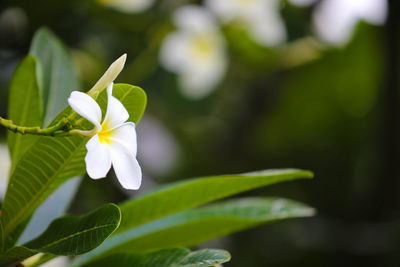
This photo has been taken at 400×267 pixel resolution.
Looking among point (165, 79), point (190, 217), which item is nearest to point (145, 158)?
point (165, 79)

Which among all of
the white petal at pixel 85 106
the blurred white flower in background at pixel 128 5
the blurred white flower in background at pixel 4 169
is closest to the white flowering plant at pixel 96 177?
the white petal at pixel 85 106

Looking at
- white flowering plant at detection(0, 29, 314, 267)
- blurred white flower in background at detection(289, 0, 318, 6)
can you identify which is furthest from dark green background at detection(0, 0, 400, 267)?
white flowering plant at detection(0, 29, 314, 267)

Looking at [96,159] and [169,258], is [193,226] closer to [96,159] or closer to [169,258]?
[169,258]

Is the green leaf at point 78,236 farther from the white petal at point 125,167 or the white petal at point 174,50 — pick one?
the white petal at point 174,50

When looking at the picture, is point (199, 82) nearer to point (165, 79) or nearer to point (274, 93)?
point (165, 79)

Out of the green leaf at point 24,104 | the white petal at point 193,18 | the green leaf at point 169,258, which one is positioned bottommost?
the green leaf at point 169,258

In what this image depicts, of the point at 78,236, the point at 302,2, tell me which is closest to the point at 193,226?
the point at 78,236
